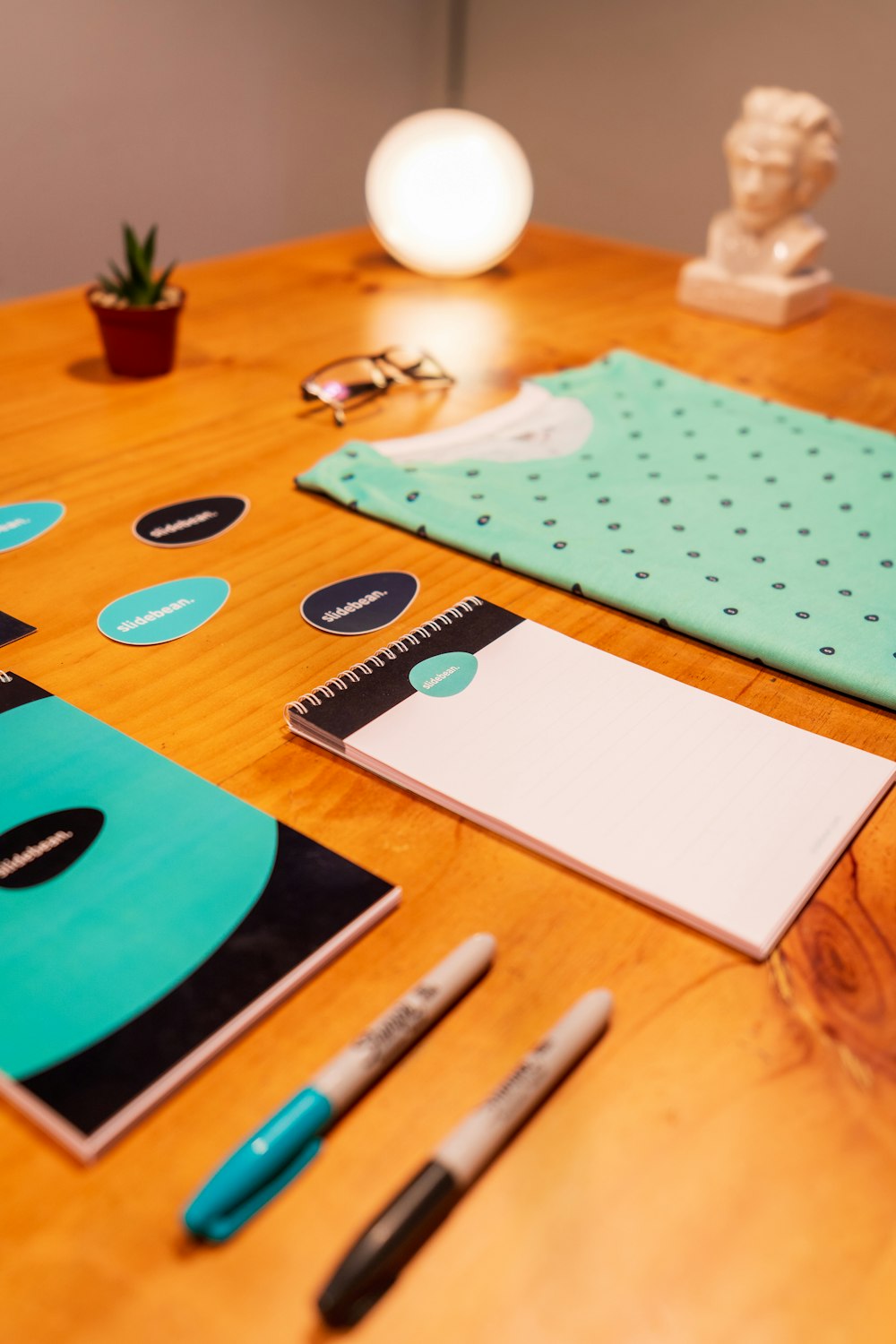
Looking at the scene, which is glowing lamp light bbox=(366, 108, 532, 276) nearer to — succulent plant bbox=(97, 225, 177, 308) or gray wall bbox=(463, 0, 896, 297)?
succulent plant bbox=(97, 225, 177, 308)

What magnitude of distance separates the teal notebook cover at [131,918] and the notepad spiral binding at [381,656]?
8 centimetres

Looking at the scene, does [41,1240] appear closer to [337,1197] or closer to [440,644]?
[337,1197]

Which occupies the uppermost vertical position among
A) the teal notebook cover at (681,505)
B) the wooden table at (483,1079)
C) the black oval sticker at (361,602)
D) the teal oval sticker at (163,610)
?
the teal notebook cover at (681,505)

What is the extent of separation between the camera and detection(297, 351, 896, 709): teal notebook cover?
675mm

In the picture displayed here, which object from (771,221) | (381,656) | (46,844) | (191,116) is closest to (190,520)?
(381,656)

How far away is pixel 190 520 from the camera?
0.78 meters

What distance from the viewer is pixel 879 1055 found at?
1.39ft

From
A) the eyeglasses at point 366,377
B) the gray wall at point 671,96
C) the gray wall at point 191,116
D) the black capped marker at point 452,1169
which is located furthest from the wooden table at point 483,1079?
the gray wall at point 671,96

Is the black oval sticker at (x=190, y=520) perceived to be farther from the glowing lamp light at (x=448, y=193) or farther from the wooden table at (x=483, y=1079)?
the glowing lamp light at (x=448, y=193)

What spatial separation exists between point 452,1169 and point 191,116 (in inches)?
68.1

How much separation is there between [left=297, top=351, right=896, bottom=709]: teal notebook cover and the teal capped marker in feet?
1.04

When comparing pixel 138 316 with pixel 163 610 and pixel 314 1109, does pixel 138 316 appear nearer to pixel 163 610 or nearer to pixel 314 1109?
pixel 163 610

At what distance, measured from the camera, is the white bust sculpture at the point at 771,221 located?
115cm

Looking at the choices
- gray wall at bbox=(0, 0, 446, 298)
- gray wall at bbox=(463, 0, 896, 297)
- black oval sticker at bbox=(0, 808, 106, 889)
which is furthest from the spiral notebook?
gray wall at bbox=(463, 0, 896, 297)
